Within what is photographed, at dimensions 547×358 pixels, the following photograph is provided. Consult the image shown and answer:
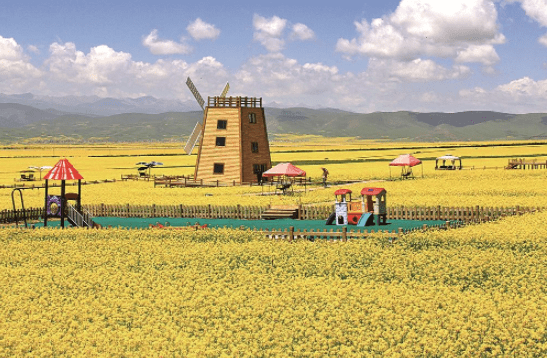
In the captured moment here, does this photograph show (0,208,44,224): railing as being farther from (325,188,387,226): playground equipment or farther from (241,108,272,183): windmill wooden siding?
(241,108,272,183): windmill wooden siding

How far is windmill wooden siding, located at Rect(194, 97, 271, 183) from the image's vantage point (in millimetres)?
68375

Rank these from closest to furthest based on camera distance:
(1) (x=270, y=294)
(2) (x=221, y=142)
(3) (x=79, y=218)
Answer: (1) (x=270, y=294) → (3) (x=79, y=218) → (2) (x=221, y=142)

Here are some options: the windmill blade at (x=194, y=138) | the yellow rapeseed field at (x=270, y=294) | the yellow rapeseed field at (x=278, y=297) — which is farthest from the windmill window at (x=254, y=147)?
the yellow rapeseed field at (x=278, y=297)

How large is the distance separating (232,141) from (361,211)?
33036 mm

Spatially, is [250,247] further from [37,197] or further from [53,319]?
[37,197]

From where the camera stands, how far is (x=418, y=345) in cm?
1508

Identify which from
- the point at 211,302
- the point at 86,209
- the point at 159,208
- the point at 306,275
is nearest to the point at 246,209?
the point at 159,208

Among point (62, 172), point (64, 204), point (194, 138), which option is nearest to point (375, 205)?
point (62, 172)

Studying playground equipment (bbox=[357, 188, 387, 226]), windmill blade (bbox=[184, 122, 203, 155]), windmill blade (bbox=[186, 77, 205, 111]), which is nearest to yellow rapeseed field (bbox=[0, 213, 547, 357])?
playground equipment (bbox=[357, 188, 387, 226])

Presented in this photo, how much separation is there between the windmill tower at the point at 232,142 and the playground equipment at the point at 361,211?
3182cm

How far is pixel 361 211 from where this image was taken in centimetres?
3716

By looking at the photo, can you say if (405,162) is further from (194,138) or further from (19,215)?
(19,215)

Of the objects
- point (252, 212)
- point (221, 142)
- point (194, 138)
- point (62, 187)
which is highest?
point (194, 138)

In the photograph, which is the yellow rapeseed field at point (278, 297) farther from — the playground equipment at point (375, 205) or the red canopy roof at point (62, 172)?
the red canopy roof at point (62, 172)
